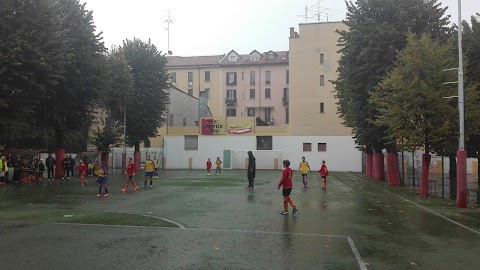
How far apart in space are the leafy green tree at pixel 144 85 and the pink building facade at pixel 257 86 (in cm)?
3164

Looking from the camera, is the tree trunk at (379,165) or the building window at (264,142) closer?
the tree trunk at (379,165)

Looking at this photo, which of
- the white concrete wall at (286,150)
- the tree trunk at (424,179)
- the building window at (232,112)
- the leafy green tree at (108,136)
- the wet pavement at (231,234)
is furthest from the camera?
the building window at (232,112)

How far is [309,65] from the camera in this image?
59.2 m

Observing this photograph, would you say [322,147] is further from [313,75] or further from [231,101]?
[231,101]

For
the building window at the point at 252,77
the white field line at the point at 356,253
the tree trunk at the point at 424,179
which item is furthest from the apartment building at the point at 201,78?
the white field line at the point at 356,253

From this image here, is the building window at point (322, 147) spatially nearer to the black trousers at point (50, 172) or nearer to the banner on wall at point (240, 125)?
the banner on wall at point (240, 125)

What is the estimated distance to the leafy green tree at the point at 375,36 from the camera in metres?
27.4

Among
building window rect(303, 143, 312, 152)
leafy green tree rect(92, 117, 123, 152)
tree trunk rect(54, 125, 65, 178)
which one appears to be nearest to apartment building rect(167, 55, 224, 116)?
building window rect(303, 143, 312, 152)

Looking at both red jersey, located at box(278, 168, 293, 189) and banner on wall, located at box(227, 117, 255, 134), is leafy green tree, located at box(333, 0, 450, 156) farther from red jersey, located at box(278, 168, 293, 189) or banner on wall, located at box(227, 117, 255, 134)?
banner on wall, located at box(227, 117, 255, 134)

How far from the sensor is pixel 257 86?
7894 centimetres

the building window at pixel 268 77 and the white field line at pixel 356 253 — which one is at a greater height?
the building window at pixel 268 77

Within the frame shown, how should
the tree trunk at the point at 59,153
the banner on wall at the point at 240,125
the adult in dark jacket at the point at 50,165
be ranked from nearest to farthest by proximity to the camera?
the adult in dark jacket at the point at 50,165 < the tree trunk at the point at 59,153 < the banner on wall at the point at 240,125

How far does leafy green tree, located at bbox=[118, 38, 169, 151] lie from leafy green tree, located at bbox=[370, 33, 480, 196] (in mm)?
29834

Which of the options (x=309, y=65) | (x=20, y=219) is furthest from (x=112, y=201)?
(x=309, y=65)
